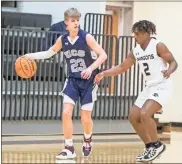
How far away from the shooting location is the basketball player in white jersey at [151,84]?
5035mm

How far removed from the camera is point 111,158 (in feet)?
17.5

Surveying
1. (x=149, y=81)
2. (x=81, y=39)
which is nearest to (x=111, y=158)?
(x=149, y=81)

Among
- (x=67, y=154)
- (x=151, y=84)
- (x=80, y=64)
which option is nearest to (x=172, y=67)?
(x=151, y=84)

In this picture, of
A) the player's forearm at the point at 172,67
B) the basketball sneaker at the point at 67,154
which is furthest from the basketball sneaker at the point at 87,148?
the player's forearm at the point at 172,67

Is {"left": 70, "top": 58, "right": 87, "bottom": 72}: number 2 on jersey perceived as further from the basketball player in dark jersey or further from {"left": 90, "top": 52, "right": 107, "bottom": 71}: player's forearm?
{"left": 90, "top": 52, "right": 107, "bottom": 71}: player's forearm

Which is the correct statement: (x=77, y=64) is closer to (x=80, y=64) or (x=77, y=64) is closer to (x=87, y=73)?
(x=80, y=64)

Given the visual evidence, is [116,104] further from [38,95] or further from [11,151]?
[11,151]

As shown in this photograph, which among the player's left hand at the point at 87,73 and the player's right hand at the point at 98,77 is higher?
the player's left hand at the point at 87,73

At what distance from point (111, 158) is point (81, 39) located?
1353mm

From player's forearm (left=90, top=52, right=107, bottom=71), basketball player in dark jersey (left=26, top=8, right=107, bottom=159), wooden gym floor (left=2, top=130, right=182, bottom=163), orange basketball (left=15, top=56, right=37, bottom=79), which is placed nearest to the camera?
wooden gym floor (left=2, top=130, right=182, bottom=163)

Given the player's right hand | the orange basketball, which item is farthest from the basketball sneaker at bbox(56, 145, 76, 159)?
the orange basketball

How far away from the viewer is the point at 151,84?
16.9 ft

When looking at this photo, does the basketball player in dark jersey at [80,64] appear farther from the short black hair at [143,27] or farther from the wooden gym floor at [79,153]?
the short black hair at [143,27]

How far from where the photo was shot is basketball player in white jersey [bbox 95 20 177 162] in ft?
16.5
